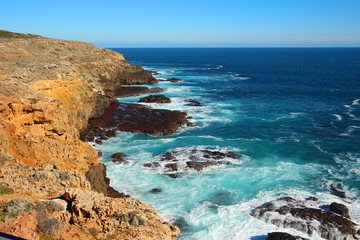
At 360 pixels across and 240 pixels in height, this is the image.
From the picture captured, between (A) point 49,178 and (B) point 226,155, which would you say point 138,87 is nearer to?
(B) point 226,155

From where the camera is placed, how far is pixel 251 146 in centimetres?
4112

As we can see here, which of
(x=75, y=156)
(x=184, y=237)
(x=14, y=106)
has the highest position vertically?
(x=14, y=106)

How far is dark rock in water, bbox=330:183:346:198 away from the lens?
28188 millimetres

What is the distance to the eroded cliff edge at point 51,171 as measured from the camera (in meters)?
12.2

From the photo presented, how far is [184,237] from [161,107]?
137ft

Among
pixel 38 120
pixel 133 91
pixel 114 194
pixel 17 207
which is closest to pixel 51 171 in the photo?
pixel 17 207

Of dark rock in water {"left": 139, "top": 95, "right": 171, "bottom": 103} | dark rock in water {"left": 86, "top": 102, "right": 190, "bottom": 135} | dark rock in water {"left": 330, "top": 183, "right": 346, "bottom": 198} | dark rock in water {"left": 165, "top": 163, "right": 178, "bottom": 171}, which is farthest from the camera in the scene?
dark rock in water {"left": 139, "top": 95, "right": 171, "bottom": 103}

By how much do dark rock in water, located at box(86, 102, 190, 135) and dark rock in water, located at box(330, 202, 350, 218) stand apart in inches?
1033

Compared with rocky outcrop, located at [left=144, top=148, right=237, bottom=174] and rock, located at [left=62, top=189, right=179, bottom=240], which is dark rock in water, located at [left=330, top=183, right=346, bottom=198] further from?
rock, located at [left=62, top=189, right=179, bottom=240]

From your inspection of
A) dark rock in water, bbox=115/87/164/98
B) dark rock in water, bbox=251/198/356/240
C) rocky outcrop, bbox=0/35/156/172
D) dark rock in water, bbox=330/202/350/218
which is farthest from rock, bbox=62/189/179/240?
dark rock in water, bbox=115/87/164/98

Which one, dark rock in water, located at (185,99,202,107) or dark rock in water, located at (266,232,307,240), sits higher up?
dark rock in water, located at (185,99,202,107)

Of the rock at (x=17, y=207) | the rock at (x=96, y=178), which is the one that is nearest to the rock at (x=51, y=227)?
the rock at (x=17, y=207)

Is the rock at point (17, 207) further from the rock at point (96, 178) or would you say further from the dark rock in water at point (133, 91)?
the dark rock in water at point (133, 91)

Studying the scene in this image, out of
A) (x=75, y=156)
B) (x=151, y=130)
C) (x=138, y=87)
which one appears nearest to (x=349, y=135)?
(x=151, y=130)
